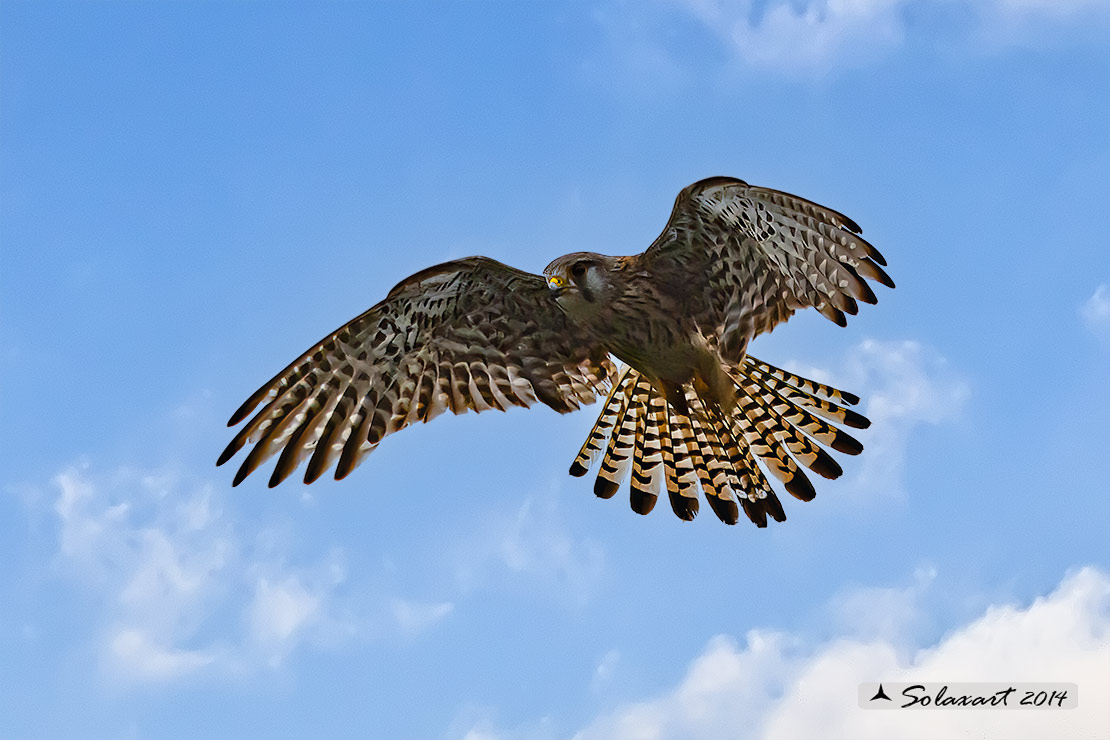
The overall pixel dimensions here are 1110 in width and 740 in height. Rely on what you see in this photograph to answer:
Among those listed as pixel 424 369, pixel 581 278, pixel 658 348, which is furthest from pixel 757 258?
pixel 424 369

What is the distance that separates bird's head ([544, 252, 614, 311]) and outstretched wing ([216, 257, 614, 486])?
0.87 ft

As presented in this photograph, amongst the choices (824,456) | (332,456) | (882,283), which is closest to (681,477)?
(824,456)

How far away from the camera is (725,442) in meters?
7.07

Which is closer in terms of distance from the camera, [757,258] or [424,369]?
[757,258]

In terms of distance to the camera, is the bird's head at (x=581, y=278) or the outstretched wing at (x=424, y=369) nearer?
the bird's head at (x=581, y=278)

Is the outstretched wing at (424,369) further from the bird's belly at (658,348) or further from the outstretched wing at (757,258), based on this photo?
the outstretched wing at (757,258)

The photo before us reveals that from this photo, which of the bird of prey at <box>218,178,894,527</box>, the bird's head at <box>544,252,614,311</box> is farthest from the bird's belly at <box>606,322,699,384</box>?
the bird's head at <box>544,252,614,311</box>

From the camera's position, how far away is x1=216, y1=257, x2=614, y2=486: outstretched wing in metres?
6.88

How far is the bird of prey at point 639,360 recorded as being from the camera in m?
6.68

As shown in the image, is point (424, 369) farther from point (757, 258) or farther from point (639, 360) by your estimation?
point (757, 258)

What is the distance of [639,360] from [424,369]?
1476 mm

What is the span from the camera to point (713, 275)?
687cm

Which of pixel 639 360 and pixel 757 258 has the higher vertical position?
pixel 757 258

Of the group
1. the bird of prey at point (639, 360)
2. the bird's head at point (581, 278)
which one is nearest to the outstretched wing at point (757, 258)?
the bird of prey at point (639, 360)
